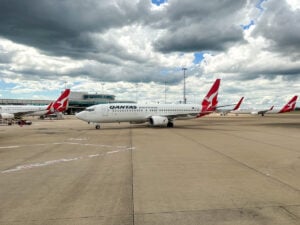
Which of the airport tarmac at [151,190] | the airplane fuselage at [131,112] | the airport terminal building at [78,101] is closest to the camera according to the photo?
the airport tarmac at [151,190]

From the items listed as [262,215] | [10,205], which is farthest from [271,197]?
[10,205]

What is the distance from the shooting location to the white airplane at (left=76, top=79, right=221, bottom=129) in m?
31.5

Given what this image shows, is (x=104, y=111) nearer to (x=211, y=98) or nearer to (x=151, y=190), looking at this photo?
(x=211, y=98)

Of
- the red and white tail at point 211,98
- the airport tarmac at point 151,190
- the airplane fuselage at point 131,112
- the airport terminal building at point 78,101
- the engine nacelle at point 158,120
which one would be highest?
the airport terminal building at point 78,101

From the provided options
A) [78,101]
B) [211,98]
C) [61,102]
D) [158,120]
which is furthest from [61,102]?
[78,101]

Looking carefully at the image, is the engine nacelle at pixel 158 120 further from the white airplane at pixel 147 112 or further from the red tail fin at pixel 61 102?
the red tail fin at pixel 61 102

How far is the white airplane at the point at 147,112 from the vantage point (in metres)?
31.5

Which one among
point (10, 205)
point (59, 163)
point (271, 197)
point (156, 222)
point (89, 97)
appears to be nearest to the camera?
point (156, 222)

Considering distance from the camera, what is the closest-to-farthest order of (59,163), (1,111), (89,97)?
1. (59,163)
2. (1,111)
3. (89,97)

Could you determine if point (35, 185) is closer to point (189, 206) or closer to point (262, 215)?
point (189, 206)

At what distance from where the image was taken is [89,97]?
149875 millimetres

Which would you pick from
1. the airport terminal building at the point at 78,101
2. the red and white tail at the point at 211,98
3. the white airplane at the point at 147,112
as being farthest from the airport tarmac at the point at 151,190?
the airport terminal building at the point at 78,101

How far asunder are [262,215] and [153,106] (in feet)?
99.4

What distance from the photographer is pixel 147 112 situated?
3488 cm
